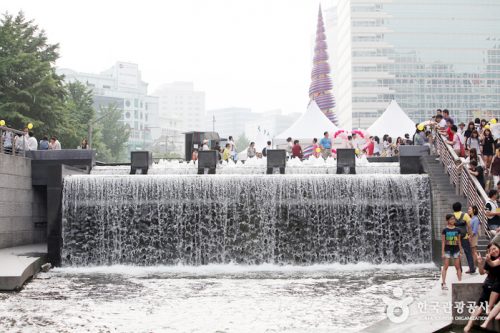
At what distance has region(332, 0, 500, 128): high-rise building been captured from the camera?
129m

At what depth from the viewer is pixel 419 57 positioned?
135000mm

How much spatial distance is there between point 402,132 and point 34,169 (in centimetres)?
2328

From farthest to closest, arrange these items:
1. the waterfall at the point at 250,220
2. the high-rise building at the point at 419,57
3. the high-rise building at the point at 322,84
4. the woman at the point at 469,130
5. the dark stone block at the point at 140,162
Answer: the high-rise building at the point at 419,57, the high-rise building at the point at 322,84, the dark stone block at the point at 140,162, the woman at the point at 469,130, the waterfall at the point at 250,220

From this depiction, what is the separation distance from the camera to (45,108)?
3944 centimetres

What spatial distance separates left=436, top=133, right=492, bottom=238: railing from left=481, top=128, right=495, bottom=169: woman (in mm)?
755

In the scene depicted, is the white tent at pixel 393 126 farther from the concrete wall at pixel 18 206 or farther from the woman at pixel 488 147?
the concrete wall at pixel 18 206

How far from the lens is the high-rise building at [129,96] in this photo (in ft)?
497

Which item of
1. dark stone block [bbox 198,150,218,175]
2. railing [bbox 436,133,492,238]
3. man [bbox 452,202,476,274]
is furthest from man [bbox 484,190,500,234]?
dark stone block [bbox 198,150,218,175]

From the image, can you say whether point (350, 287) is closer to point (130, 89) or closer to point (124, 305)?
point (124, 305)

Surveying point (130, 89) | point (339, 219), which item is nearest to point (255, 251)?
point (339, 219)

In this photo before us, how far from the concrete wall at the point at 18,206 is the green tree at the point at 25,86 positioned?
1470cm

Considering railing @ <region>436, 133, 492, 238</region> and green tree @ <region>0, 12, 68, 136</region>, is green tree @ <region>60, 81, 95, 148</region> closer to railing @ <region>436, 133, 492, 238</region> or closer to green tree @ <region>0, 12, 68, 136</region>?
green tree @ <region>0, 12, 68, 136</region>

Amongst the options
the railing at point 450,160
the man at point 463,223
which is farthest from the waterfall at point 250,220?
the man at point 463,223

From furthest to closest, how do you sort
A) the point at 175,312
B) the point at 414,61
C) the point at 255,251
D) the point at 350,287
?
the point at 414,61 → the point at 255,251 → the point at 350,287 → the point at 175,312
